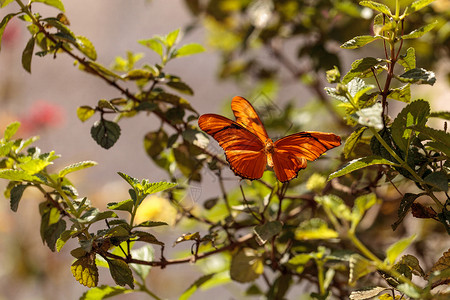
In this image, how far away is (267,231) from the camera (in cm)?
41

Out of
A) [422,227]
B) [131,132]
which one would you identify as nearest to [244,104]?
[422,227]

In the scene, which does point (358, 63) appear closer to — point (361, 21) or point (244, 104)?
point (244, 104)

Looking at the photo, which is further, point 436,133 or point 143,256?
point 143,256

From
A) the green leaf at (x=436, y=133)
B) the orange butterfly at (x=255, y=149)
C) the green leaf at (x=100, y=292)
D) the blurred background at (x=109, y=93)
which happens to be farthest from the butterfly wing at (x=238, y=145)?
the blurred background at (x=109, y=93)

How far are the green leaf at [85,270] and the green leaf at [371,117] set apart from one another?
22 centimetres

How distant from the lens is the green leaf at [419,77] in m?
0.33

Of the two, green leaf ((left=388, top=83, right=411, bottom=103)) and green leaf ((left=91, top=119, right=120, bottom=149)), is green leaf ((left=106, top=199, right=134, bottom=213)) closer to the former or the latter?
green leaf ((left=91, top=119, right=120, bottom=149))

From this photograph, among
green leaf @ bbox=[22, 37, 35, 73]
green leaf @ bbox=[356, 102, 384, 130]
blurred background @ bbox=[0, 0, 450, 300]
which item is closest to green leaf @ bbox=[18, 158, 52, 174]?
green leaf @ bbox=[22, 37, 35, 73]

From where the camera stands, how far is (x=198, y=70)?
2426 millimetres

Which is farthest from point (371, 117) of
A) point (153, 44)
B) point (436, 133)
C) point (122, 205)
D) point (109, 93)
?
point (109, 93)

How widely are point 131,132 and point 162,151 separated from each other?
5.59ft

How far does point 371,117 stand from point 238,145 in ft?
0.31

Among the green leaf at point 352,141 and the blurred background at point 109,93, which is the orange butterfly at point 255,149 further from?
the blurred background at point 109,93

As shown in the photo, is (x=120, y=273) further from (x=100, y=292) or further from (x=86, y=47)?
(x=86, y=47)
